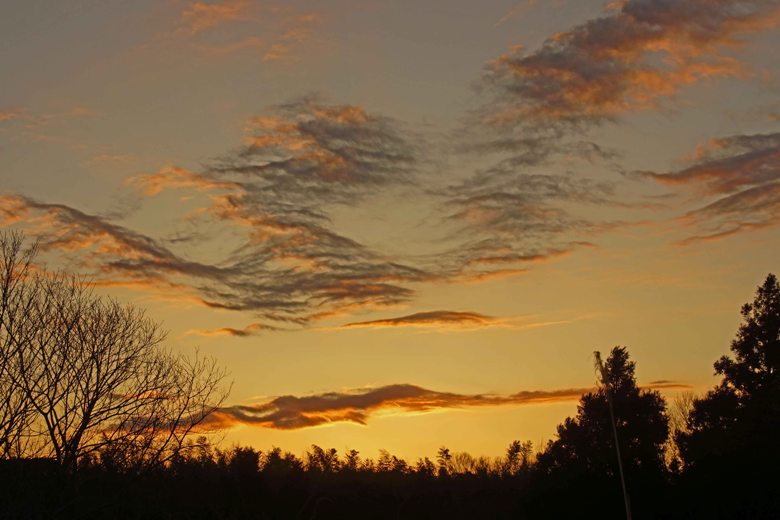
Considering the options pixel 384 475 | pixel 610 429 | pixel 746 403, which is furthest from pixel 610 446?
pixel 384 475

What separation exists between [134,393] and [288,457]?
79826 millimetres

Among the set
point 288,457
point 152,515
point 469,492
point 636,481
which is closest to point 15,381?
point 152,515

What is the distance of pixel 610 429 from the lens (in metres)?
66.4

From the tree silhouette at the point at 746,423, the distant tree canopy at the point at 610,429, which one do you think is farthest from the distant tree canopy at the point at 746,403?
the distant tree canopy at the point at 610,429

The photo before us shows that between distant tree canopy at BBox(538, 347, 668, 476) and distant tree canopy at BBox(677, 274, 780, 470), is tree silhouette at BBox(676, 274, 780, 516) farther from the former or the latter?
distant tree canopy at BBox(538, 347, 668, 476)

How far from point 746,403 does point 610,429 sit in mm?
14724

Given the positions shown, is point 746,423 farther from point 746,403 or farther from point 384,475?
point 384,475

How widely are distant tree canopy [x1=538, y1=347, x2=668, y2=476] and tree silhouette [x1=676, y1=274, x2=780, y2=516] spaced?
6.53 metres

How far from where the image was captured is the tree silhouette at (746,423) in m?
46.7

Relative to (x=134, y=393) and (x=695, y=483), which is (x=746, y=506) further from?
(x=134, y=393)

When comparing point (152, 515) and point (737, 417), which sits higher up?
point (737, 417)

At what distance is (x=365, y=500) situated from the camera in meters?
72.2

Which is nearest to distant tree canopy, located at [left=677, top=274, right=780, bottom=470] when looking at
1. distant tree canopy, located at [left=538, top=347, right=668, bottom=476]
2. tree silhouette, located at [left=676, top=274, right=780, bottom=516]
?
tree silhouette, located at [left=676, top=274, right=780, bottom=516]

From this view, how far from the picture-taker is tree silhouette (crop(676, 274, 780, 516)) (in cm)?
4666
